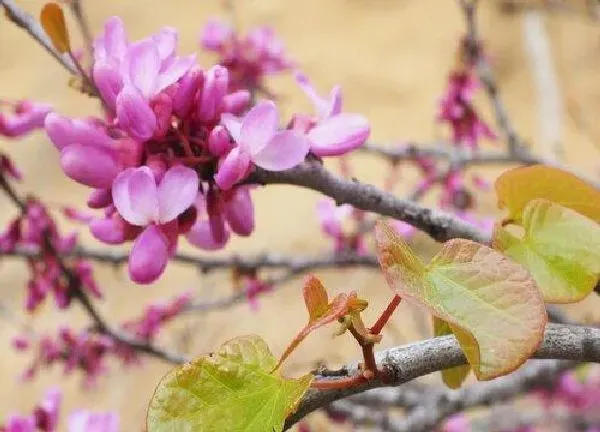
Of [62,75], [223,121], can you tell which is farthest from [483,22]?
[223,121]

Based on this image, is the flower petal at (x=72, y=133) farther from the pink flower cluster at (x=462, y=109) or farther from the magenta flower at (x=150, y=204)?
the pink flower cluster at (x=462, y=109)

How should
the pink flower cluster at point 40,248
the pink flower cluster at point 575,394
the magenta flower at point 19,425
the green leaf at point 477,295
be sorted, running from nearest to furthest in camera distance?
1. the green leaf at point 477,295
2. the magenta flower at point 19,425
3. the pink flower cluster at point 40,248
4. the pink flower cluster at point 575,394

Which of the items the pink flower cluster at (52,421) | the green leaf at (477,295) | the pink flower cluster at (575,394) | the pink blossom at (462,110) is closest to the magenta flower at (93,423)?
the pink flower cluster at (52,421)

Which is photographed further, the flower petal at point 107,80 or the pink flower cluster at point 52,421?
the pink flower cluster at point 52,421

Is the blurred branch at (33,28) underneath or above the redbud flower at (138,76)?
above

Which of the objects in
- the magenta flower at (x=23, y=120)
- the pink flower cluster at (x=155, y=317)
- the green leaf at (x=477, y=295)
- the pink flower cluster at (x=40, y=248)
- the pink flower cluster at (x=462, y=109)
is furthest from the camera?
Result: the pink flower cluster at (x=155, y=317)
